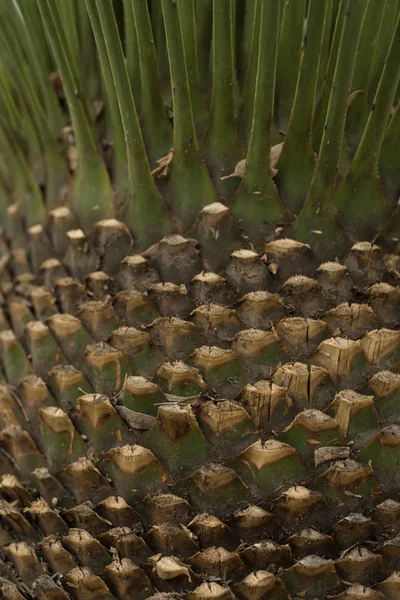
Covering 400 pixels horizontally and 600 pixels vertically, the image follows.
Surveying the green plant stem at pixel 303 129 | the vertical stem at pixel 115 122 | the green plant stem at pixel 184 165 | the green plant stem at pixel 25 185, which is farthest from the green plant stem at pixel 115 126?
the green plant stem at pixel 303 129

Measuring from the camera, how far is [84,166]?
1.68 meters

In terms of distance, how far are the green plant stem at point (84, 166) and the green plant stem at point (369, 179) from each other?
1.67 ft

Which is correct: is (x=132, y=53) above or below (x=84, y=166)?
above

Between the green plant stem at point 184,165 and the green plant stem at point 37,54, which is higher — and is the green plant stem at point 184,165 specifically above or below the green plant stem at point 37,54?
below

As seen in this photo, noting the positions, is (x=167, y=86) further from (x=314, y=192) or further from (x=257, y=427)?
(x=257, y=427)

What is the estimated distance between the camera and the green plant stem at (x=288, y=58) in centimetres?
149

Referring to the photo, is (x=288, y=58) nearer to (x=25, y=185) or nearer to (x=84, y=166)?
(x=84, y=166)

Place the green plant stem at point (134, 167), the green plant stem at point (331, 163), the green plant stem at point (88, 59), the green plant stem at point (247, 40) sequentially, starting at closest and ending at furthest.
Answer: the green plant stem at point (331, 163) → the green plant stem at point (134, 167) → the green plant stem at point (247, 40) → the green plant stem at point (88, 59)

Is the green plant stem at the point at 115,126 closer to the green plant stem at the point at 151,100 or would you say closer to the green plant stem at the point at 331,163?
the green plant stem at the point at 151,100

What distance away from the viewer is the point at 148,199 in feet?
5.19

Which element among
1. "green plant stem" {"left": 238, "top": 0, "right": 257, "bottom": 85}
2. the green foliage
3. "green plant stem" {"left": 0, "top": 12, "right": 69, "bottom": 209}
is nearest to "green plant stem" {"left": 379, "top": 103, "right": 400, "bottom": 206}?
the green foliage

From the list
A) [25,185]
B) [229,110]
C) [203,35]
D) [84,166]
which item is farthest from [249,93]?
[25,185]

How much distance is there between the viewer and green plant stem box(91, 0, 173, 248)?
146 centimetres

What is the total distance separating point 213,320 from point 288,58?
0.56m
